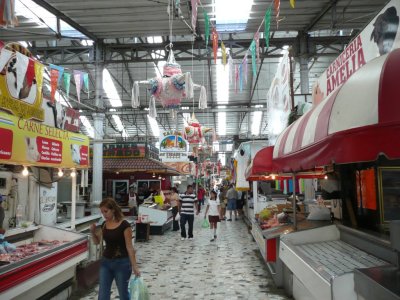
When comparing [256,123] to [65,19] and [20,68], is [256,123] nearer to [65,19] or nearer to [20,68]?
[65,19]

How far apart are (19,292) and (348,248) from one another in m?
3.89

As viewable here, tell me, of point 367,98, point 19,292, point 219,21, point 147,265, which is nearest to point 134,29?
point 219,21

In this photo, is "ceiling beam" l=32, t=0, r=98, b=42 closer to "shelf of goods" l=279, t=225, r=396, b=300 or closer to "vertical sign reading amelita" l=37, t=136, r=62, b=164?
"vertical sign reading amelita" l=37, t=136, r=62, b=164

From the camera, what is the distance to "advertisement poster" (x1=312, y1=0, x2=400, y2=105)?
3.65 m

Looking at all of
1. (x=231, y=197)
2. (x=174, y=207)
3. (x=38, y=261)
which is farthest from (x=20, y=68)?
(x=231, y=197)

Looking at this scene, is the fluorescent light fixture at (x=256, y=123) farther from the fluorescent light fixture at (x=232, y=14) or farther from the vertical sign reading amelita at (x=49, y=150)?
the vertical sign reading amelita at (x=49, y=150)

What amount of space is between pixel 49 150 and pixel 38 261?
65.0 inches

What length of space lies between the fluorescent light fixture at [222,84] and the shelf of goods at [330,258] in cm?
1381

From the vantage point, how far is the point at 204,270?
7832mm

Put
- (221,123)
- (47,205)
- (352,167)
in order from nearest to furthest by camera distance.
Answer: (352,167) < (47,205) < (221,123)

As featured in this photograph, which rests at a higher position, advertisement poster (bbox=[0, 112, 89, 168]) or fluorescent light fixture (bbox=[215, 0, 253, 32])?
fluorescent light fixture (bbox=[215, 0, 253, 32])

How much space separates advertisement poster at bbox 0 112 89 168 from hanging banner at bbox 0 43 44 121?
139mm

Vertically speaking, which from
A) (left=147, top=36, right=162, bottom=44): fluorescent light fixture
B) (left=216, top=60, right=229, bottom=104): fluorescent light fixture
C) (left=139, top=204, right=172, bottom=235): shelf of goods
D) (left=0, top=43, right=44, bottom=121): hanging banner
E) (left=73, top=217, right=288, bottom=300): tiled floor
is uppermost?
(left=147, top=36, right=162, bottom=44): fluorescent light fixture

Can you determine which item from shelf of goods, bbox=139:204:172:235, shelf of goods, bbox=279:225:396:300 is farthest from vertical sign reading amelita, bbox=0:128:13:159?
shelf of goods, bbox=139:204:172:235
